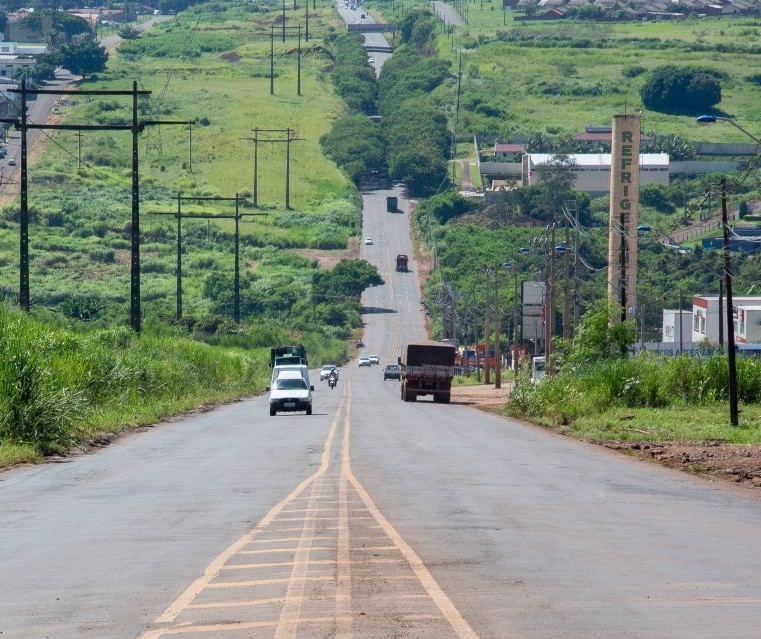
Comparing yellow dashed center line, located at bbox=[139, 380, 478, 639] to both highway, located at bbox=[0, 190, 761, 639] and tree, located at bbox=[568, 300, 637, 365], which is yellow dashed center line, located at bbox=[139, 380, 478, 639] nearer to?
highway, located at bbox=[0, 190, 761, 639]

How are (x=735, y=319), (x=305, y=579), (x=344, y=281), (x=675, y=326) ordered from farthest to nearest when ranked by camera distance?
(x=344, y=281) < (x=675, y=326) < (x=735, y=319) < (x=305, y=579)

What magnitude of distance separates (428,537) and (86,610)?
5.18 m

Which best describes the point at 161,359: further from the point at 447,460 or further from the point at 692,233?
the point at 692,233

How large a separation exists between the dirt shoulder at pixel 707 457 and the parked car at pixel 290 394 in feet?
54.0

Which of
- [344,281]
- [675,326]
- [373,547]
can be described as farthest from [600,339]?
[344,281]

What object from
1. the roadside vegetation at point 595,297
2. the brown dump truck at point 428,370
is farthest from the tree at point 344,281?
the brown dump truck at point 428,370

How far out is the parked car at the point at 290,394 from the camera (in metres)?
49.9

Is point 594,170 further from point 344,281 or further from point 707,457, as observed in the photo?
point 707,457

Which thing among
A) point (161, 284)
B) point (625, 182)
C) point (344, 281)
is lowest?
point (161, 284)

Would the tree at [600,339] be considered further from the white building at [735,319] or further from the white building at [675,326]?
the white building at [675,326]

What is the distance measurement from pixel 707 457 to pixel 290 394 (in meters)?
23.2

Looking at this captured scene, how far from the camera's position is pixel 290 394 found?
50.2 metres

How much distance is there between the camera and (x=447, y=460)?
92.6 ft

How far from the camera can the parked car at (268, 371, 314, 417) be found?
164 ft
